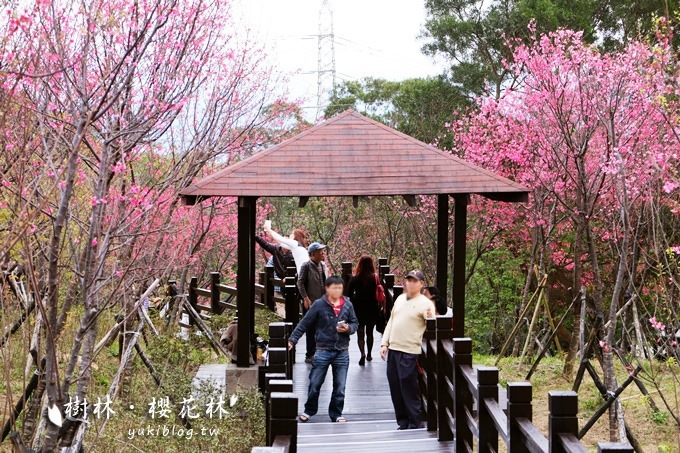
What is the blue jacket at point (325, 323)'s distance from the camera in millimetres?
7355

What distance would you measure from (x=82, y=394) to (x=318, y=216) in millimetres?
16458

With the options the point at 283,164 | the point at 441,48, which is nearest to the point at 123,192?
the point at 283,164

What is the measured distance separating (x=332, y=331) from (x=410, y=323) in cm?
77

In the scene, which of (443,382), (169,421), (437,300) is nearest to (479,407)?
(443,382)

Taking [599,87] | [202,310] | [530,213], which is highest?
[599,87]

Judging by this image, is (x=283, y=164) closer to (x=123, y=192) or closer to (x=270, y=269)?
(x=123, y=192)

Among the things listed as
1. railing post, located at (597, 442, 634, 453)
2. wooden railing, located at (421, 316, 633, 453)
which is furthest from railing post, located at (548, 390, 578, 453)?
railing post, located at (597, 442, 634, 453)

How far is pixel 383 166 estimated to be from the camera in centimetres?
957

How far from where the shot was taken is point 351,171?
31.1 feet

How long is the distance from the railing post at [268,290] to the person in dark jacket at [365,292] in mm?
4706

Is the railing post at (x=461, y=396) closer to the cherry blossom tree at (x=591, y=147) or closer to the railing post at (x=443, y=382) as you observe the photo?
the railing post at (x=443, y=382)

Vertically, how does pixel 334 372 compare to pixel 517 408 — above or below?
below

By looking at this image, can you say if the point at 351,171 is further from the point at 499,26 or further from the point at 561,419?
the point at 499,26

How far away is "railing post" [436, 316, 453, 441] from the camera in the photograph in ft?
21.5
